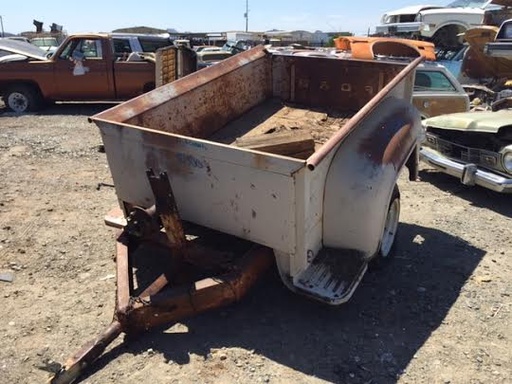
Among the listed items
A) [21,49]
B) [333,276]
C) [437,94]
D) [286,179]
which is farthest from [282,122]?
[21,49]

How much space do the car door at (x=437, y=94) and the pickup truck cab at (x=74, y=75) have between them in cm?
590

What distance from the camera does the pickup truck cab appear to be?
1054 cm

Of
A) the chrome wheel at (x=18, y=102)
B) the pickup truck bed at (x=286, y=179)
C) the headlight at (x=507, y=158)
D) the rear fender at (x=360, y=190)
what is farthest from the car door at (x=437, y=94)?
the chrome wheel at (x=18, y=102)

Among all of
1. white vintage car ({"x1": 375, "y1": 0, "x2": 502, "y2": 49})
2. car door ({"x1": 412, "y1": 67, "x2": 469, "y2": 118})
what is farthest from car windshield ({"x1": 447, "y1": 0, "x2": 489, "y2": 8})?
car door ({"x1": 412, "y1": 67, "x2": 469, "y2": 118})

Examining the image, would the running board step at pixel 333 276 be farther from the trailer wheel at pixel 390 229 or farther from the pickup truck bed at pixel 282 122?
the pickup truck bed at pixel 282 122

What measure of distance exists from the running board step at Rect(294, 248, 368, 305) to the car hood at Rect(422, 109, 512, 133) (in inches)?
121

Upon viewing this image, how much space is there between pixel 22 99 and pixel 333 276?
9.87 metres

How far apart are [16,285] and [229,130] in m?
2.40

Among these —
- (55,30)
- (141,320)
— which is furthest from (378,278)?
(55,30)

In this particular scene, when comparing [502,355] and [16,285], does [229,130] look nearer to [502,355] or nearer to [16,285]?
[16,285]

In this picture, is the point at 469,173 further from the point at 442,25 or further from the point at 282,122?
the point at 442,25

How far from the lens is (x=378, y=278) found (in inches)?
153

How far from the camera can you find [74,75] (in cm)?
1059

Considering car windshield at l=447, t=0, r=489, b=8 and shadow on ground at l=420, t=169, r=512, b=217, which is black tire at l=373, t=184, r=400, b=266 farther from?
car windshield at l=447, t=0, r=489, b=8
